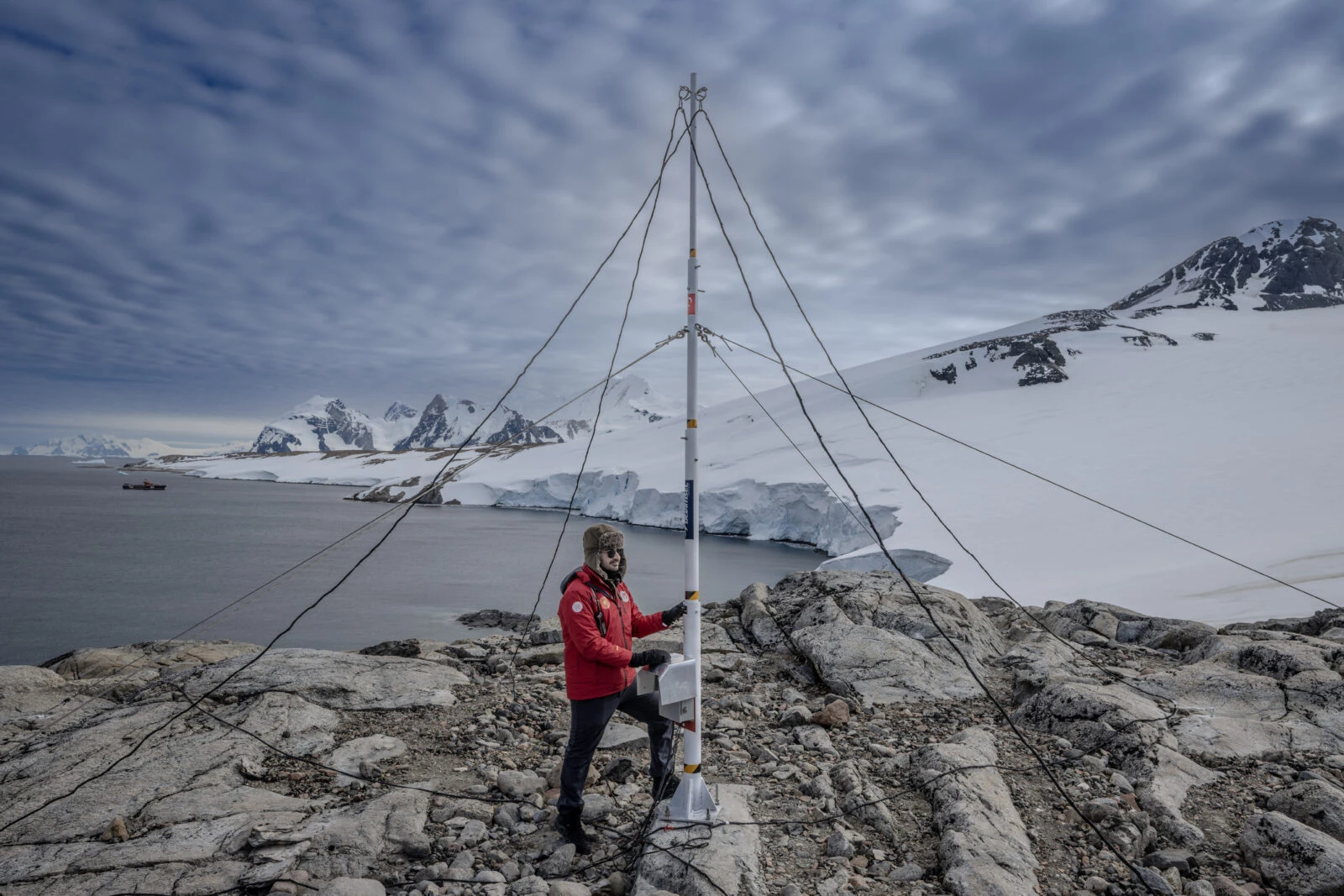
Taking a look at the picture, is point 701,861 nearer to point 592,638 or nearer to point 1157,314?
point 592,638

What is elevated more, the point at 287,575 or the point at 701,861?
the point at 701,861

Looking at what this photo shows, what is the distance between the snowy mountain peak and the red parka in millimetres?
83335

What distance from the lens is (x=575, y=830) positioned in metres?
3.62

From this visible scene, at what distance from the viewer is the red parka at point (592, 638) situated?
3.42 m

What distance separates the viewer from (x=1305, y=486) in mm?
19703

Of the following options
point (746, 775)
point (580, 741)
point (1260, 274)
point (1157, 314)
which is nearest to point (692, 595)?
point (580, 741)

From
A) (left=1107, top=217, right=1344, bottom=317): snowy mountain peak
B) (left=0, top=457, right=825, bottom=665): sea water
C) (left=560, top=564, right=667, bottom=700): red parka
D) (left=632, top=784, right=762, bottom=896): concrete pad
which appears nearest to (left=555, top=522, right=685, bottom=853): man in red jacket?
(left=560, top=564, right=667, bottom=700): red parka

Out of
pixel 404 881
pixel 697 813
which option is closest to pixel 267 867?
pixel 404 881

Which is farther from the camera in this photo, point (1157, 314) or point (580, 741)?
point (1157, 314)

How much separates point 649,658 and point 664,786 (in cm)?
99

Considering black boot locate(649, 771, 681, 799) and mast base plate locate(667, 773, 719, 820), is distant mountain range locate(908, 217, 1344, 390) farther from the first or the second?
mast base plate locate(667, 773, 719, 820)

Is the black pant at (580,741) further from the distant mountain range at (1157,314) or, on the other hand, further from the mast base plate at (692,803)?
the distant mountain range at (1157,314)

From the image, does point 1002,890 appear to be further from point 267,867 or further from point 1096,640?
point 1096,640

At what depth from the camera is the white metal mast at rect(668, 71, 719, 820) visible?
366 cm
